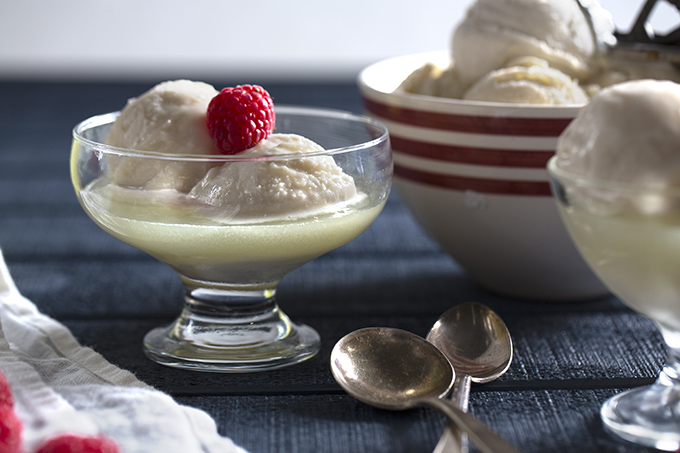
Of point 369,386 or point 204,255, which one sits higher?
point 204,255

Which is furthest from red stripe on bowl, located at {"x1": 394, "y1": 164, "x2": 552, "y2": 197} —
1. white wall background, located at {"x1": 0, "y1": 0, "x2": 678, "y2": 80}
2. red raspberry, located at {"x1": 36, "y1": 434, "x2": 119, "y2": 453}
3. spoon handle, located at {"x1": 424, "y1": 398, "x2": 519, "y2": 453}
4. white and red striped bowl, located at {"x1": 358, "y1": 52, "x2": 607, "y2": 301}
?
white wall background, located at {"x1": 0, "y1": 0, "x2": 678, "y2": 80}

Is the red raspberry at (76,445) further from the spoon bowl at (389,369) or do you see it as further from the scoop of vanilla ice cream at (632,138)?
the scoop of vanilla ice cream at (632,138)

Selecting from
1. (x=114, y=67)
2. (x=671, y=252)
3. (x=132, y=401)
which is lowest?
(x=114, y=67)

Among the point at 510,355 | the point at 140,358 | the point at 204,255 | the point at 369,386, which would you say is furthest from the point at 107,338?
the point at 510,355

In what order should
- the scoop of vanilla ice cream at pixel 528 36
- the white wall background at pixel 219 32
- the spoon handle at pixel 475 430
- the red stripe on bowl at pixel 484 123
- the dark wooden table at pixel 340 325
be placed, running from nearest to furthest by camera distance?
the spoon handle at pixel 475 430
the dark wooden table at pixel 340 325
the red stripe on bowl at pixel 484 123
the scoop of vanilla ice cream at pixel 528 36
the white wall background at pixel 219 32

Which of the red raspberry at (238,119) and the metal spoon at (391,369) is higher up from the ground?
the red raspberry at (238,119)

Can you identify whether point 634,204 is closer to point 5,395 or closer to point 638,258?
point 638,258

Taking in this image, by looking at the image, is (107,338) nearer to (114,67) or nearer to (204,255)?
(204,255)

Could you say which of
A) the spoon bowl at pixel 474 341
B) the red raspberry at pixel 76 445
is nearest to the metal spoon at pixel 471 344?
Answer: the spoon bowl at pixel 474 341
